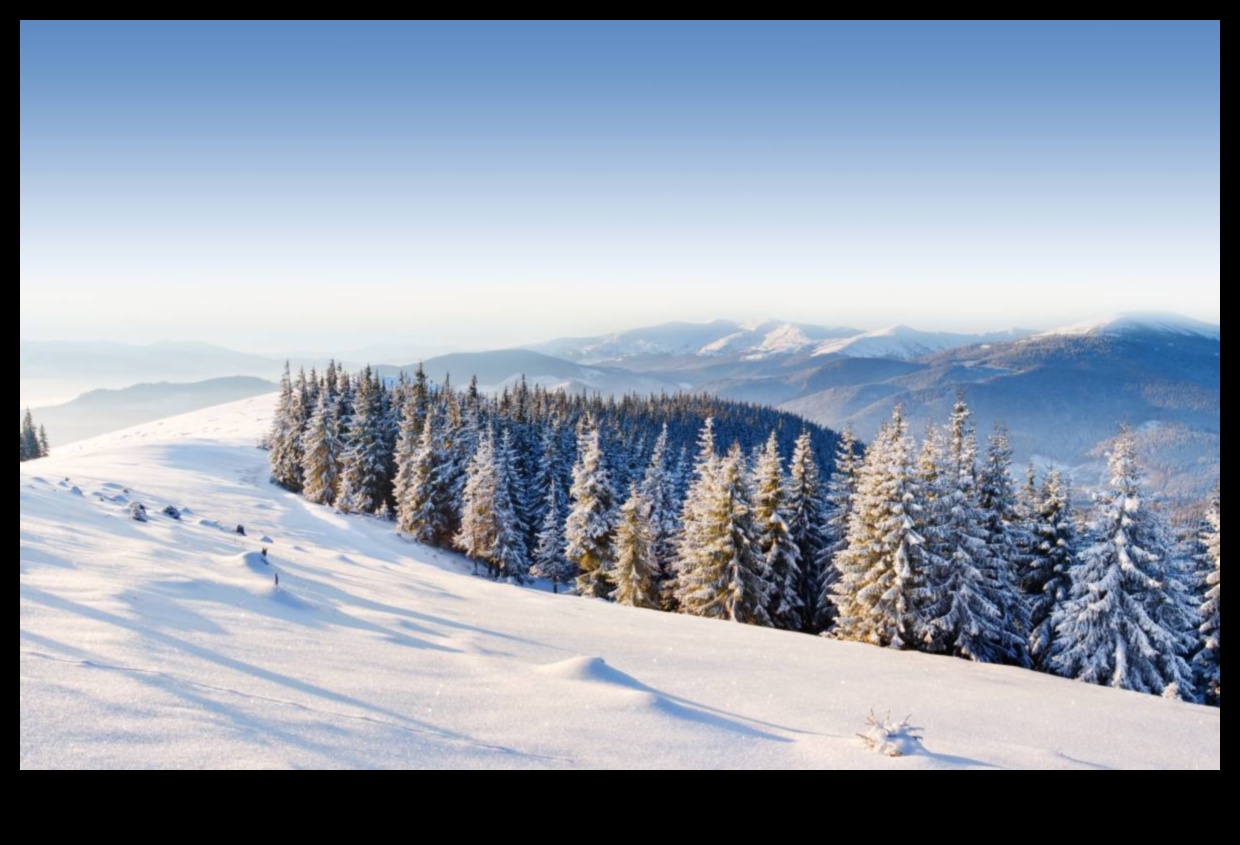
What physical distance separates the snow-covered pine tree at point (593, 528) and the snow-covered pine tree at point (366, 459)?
2346cm

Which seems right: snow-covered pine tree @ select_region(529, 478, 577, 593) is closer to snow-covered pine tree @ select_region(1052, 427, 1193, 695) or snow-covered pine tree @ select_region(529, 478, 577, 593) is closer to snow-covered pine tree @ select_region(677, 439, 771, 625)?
snow-covered pine tree @ select_region(677, 439, 771, 625)

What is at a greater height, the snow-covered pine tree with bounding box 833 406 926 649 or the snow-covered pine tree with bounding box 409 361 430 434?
the snow-covered pine tree with bounding box 409 361 430 434

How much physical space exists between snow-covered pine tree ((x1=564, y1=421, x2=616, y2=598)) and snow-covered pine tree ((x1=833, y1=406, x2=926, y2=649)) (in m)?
18.8

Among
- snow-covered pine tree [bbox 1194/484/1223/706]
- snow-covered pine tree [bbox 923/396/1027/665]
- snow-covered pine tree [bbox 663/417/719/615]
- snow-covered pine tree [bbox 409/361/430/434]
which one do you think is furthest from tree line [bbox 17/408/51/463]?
snow-covered pine tree [bbox 1194/484/1223/706]

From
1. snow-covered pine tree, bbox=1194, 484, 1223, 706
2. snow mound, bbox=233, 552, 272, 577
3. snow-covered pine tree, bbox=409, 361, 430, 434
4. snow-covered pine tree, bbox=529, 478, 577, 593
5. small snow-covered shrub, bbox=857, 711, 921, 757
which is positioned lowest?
snow-covered pine tree, bbox=529, 478, 577, 593

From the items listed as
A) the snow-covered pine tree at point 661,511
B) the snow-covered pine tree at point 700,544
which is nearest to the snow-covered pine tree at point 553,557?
the snow-covered pine tree at point 661,511

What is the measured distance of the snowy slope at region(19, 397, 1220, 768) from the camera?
6387mm

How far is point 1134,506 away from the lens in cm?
2417

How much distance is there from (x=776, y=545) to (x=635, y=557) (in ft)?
30.5

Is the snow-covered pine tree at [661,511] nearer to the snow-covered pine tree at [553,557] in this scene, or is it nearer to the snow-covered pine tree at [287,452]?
the snow-covered pine tree at [553,557]

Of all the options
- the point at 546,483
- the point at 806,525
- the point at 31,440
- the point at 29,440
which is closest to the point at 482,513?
the point at 546,483
